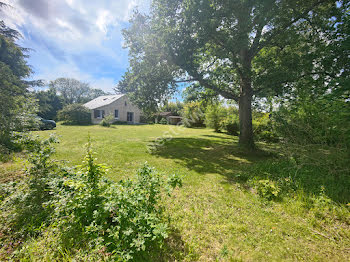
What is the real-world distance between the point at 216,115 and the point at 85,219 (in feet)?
61.6

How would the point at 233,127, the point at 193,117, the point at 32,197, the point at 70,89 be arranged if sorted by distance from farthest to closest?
the point at 70,89 < the point at 193,117 < the point at 233,127 < the point at 32,197

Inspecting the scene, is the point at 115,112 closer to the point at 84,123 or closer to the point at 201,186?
the point at 84,123

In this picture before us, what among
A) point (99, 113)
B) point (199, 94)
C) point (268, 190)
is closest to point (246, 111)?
point (199, 94)

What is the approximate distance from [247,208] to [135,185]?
2.56 metres

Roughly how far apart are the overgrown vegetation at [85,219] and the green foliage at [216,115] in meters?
17.5

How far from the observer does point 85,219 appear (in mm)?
2137

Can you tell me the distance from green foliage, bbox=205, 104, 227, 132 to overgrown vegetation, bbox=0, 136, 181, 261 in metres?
17.5

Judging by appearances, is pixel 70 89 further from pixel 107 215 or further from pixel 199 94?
pixel 107 215

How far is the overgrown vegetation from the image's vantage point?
1.78 m

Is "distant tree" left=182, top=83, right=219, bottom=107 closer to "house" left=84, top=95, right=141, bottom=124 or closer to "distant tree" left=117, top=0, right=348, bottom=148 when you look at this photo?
"distant tree" left=117, top=0, right=348, bottom=148

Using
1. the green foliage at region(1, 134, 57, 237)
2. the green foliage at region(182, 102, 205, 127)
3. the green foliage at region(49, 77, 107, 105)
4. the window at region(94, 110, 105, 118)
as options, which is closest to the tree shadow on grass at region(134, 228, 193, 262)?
the green foliage at region(1, 134, 57, 237)

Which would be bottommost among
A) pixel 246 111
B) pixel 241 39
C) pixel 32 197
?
pixel 32 197

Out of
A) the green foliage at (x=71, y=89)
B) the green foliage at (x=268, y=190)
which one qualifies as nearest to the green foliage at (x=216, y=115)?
the green foliage at (x=268, y=190)

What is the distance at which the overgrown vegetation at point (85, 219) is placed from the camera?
178 centimetres
